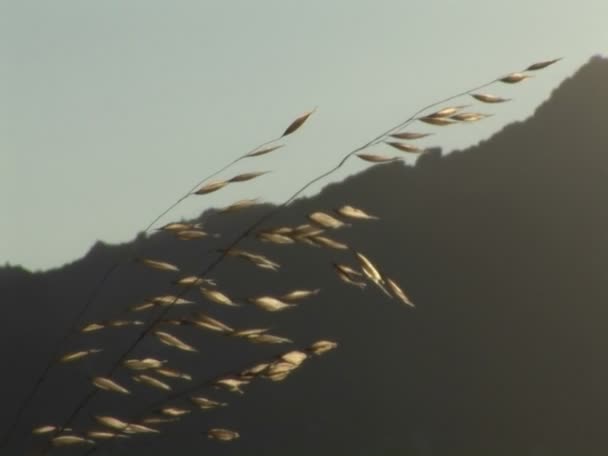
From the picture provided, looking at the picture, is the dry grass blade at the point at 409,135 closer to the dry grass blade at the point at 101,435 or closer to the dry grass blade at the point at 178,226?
the dry grass blade at the point at 178,226

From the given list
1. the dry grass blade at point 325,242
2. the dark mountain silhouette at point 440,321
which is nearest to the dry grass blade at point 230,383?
the dry grass blade at point 325,242

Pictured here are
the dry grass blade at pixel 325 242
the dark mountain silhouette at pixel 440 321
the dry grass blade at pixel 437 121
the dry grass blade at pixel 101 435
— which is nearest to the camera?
the dry grass blade at pixel 325 242

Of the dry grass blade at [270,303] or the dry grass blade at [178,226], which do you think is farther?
the dry grass blade at [178,226]

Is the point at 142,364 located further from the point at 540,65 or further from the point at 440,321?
the point at 440,321

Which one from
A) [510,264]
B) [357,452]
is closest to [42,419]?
[357,452]

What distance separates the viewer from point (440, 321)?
2128 cm

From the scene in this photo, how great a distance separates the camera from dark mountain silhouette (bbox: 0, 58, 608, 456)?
1961 cm

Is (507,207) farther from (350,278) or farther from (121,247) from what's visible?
(350,278)

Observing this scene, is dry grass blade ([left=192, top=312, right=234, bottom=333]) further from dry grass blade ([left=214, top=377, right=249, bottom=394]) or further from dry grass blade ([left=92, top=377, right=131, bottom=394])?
dry grass blade ([left=92, top=377, right=131, bottom=394])

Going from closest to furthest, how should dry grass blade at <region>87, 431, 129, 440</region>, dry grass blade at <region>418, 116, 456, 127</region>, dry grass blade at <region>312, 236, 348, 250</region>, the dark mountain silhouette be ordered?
1. dry grass blade at <region>312, 236, 348, 250</region>
2. dry grass blade at <region>87, 431, 129, 440</region>
3. dry grass blade at <region>418, 116, 456, 127</region>
4. the dark mountain silhouette

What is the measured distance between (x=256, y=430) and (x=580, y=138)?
7512mm

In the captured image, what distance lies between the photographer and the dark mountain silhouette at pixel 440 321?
19.6m

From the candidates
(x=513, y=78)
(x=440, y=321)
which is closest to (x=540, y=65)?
(x=513, y=78)

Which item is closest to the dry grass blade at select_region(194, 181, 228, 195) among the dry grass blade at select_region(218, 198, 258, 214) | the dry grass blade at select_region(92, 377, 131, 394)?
the dry grass blade at select_region(218, 198, 258, 214)
